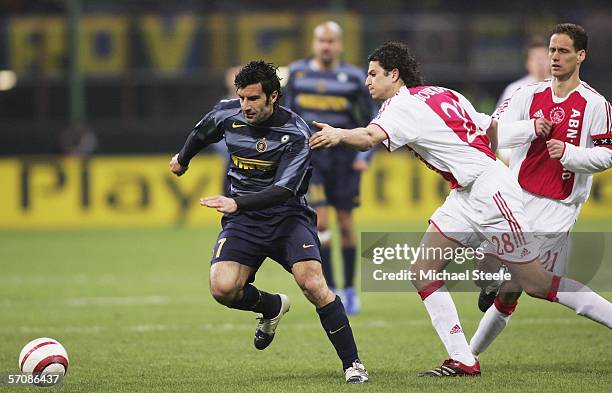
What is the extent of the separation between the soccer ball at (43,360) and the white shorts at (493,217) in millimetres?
2404

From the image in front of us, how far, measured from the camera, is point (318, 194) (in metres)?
10.1

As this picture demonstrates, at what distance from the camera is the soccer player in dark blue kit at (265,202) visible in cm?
647

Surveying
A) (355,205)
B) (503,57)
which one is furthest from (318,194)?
(503,57)

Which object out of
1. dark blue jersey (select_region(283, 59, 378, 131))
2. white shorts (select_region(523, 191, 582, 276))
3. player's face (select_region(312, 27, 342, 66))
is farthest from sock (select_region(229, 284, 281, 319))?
player's face (select_region(312, 27, 342, 66))

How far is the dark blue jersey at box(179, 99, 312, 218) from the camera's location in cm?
655

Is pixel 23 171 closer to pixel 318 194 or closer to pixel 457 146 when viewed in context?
pixel 318 194

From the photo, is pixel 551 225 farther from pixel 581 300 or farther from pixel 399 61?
pixel 399 61

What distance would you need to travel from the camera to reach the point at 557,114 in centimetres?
683

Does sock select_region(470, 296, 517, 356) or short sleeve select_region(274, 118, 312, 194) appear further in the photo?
sock select_region(470, 296, 517, 356)

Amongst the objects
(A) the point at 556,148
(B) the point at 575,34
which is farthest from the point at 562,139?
(B) the point at 575,34

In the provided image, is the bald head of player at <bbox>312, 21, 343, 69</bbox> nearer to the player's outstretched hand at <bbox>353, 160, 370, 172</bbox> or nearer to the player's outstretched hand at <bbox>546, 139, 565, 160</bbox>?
the player's outstretched hand at <bbox>353, 160, 370, 172</bbox>

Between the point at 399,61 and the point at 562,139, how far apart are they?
1.20m

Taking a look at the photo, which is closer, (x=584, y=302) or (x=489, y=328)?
(x=584, y=302)

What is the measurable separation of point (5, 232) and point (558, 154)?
43.5 feet
